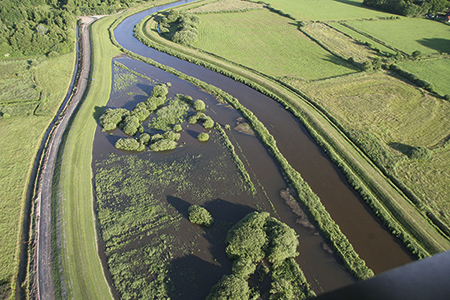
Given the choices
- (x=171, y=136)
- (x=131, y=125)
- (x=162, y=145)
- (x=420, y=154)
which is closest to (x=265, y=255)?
(x=162, y=145)

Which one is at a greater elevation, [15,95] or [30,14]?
[30,14]

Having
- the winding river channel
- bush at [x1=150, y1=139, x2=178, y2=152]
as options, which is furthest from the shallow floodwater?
bush at [x1=150, y1=139, x2=178, y2=152]

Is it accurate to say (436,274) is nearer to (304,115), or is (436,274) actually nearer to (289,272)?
(289,272)

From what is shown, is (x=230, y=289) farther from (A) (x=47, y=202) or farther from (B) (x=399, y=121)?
(B) (x=399, y=121)

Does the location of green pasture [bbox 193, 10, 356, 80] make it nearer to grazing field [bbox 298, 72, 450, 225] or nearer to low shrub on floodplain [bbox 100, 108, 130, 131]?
grazing field [bbox 298, 72, 450, 225]

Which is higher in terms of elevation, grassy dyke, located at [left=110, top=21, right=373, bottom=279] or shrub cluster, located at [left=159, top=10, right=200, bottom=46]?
shrub cluster, located at [left=159, top=10, right=200, bottom=46]

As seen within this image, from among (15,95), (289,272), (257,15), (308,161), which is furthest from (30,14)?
(289,272)
